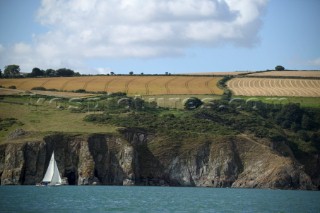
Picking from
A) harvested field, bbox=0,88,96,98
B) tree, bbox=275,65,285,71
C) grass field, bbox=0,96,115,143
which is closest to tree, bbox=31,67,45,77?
harvested field, bbox=0,88,96,98

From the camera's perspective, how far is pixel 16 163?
112875 mm

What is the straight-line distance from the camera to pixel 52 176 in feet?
353

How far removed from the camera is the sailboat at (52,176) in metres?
108

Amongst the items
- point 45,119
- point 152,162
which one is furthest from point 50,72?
point 152,162

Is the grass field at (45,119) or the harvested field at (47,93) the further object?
the harvested field at (47,93)

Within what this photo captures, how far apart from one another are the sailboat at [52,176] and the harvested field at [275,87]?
2314 inches

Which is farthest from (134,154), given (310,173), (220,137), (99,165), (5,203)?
(5,203)

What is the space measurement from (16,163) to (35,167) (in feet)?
11.2

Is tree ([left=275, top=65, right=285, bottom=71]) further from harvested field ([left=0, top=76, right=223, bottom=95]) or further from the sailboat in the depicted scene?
the sailboat

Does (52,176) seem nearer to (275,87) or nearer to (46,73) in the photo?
(275,87)

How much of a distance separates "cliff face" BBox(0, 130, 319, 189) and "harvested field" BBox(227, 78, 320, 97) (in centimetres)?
3090

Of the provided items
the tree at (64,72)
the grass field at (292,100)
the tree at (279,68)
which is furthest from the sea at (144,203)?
the tree at (279,68)

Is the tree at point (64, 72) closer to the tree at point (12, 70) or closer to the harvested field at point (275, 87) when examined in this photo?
the tree at point (12, 70)

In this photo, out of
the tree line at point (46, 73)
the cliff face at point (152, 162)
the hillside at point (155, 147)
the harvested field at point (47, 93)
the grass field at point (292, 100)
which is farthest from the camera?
the tree line at point (46, 73)
